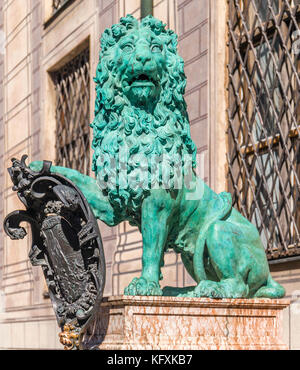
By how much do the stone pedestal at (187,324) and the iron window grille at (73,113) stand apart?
9380mm

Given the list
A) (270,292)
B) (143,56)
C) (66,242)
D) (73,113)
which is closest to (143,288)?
(66,242)

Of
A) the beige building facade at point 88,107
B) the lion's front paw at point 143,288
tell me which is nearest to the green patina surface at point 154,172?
the lion's front paw at point 143,288

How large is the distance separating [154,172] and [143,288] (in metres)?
0.83

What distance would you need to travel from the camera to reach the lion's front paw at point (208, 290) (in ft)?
20.4

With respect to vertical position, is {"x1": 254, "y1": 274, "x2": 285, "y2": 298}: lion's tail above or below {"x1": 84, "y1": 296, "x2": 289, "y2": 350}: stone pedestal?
above

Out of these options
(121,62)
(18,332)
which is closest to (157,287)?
(121,62)

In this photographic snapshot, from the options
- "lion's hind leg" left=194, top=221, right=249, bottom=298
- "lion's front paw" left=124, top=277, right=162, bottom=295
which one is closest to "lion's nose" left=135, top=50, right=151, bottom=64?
"lion's hind leg" left=194, top=221, right=249, bottom=298

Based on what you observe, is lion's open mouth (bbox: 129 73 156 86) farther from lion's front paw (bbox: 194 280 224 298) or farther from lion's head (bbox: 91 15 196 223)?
lion's front paw (bbox: 194 280 224 298)

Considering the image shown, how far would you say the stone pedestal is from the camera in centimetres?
595

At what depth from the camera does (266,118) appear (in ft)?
34.2

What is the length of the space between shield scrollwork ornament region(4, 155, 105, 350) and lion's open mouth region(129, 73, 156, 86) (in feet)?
2.77

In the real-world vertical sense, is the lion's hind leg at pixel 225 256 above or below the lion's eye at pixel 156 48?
below

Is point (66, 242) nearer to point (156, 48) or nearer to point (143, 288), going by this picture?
point (143, 288)

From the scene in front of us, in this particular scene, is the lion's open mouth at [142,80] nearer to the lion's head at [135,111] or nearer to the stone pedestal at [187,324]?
the lion's head at [135,111]
